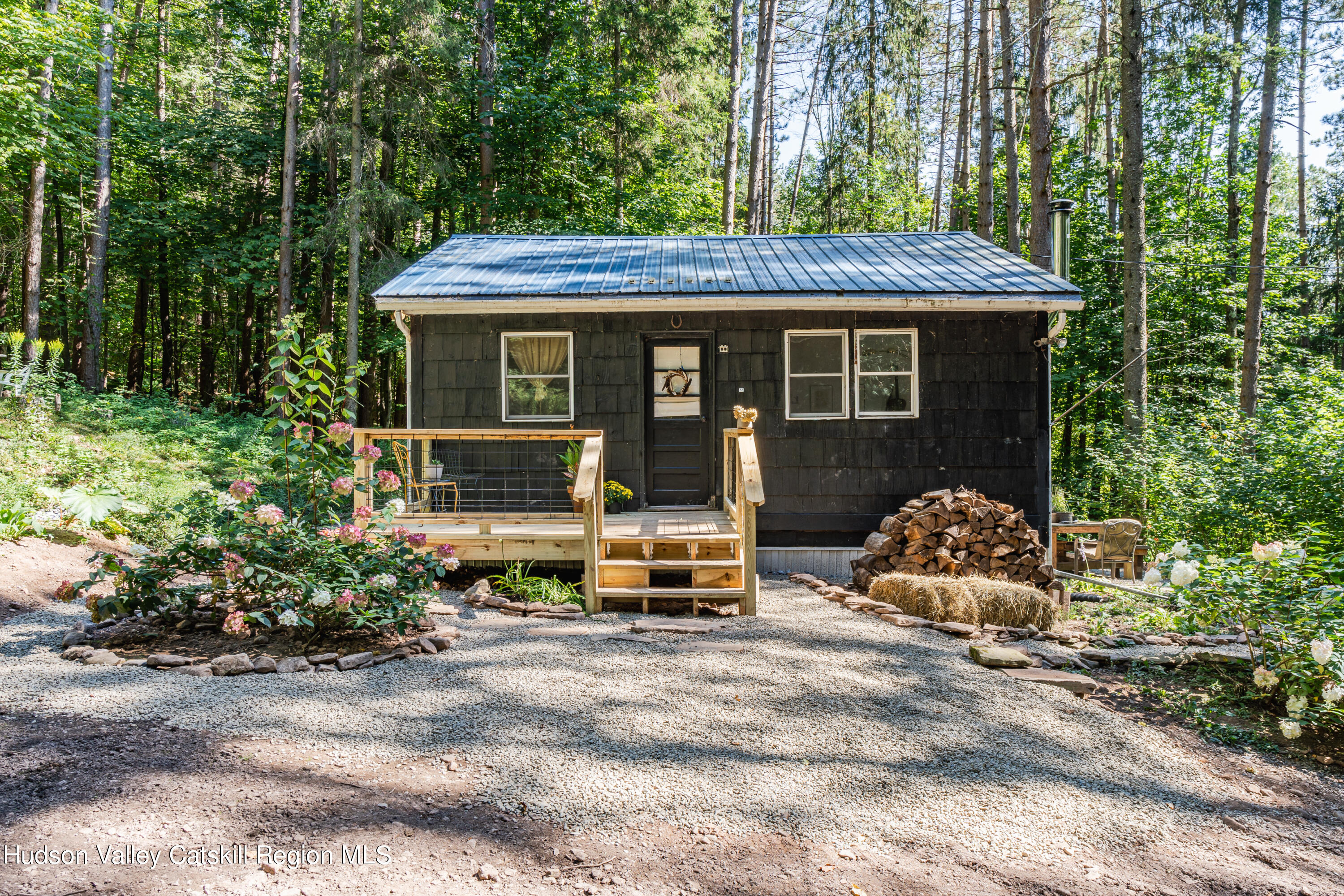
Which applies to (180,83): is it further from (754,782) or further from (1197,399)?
(1197,399)

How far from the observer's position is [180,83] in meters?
18.8

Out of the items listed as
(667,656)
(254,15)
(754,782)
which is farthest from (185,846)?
(254,15)

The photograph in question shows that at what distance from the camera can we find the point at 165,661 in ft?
12.5

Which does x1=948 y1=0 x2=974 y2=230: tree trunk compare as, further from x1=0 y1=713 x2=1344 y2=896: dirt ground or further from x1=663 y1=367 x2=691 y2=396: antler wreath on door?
x1=0 y1=713 x2=1344 y2=896: dirt ground

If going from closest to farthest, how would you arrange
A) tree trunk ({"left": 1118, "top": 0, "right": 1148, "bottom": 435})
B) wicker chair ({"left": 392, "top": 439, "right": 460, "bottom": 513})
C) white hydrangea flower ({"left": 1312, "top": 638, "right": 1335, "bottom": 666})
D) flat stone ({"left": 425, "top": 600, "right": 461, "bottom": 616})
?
white hydrangea flower ({"left": 1312, "top": 638, "right": 1335, "bottom": 666}) → flat stone ({"left": 425, "top": 600, "right": 461, "bottom": 616}) → wicker chair ({"left": 392, "top": 439, "right": 460, "bottom": 513}) → tree trunk ({"left": 1118, "top": 0, "right": 1148, "bottom": 435})

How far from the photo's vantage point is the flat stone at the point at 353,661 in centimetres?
392

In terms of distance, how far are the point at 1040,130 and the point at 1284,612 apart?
10.3m

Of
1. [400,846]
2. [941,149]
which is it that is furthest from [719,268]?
[941,149]

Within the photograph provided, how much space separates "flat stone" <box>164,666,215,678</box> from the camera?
3.70m

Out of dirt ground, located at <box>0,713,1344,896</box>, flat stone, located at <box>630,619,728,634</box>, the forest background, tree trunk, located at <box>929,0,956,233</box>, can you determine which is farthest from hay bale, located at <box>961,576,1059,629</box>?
tree trunk, located at <box>929,0,956,233</box>

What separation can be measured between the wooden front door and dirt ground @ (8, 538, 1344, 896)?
211 inches

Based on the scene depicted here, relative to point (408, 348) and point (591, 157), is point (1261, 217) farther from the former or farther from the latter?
point (408, 348)

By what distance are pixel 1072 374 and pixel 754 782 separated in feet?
50.0

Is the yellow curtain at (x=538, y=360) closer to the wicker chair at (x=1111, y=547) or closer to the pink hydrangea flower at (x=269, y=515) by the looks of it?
the pink hydrangea flower at (x=269, y=515)
